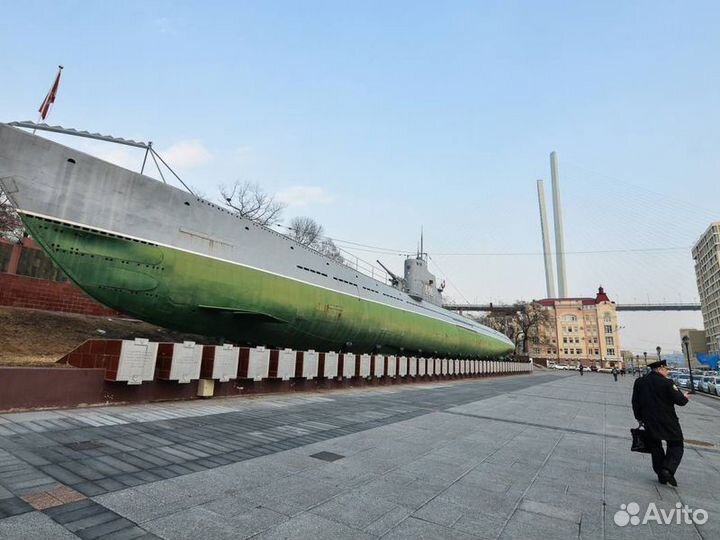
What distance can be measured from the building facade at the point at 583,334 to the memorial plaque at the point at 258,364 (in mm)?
97781

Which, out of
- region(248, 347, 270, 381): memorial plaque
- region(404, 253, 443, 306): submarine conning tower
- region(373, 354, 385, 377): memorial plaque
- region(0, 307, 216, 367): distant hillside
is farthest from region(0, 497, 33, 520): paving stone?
region(404, 253, 443, 306): submarine conning tower

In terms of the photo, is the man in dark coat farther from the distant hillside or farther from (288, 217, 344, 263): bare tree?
(288, 217, 344, 263): bare tree

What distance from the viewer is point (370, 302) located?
21250 millimetres

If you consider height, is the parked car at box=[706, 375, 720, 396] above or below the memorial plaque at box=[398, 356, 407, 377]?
below

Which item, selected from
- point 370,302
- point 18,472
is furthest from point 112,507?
point 370,302

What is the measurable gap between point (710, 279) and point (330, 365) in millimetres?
113162

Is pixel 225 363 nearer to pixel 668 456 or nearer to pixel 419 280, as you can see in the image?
pixel 668 456

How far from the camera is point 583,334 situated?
101 metres

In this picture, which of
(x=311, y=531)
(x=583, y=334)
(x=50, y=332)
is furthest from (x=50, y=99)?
(x=583, y=334)

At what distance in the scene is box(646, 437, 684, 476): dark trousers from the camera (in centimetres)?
497

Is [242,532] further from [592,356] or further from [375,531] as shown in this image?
[592,356]

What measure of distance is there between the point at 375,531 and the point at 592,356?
372 ft

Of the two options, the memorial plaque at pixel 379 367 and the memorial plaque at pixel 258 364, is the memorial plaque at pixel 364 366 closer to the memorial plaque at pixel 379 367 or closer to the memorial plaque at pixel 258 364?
the memorial plaque at pixel 379 367

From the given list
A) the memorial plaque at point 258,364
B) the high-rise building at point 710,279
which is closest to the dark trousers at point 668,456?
the memorial plaque at point 258,364
